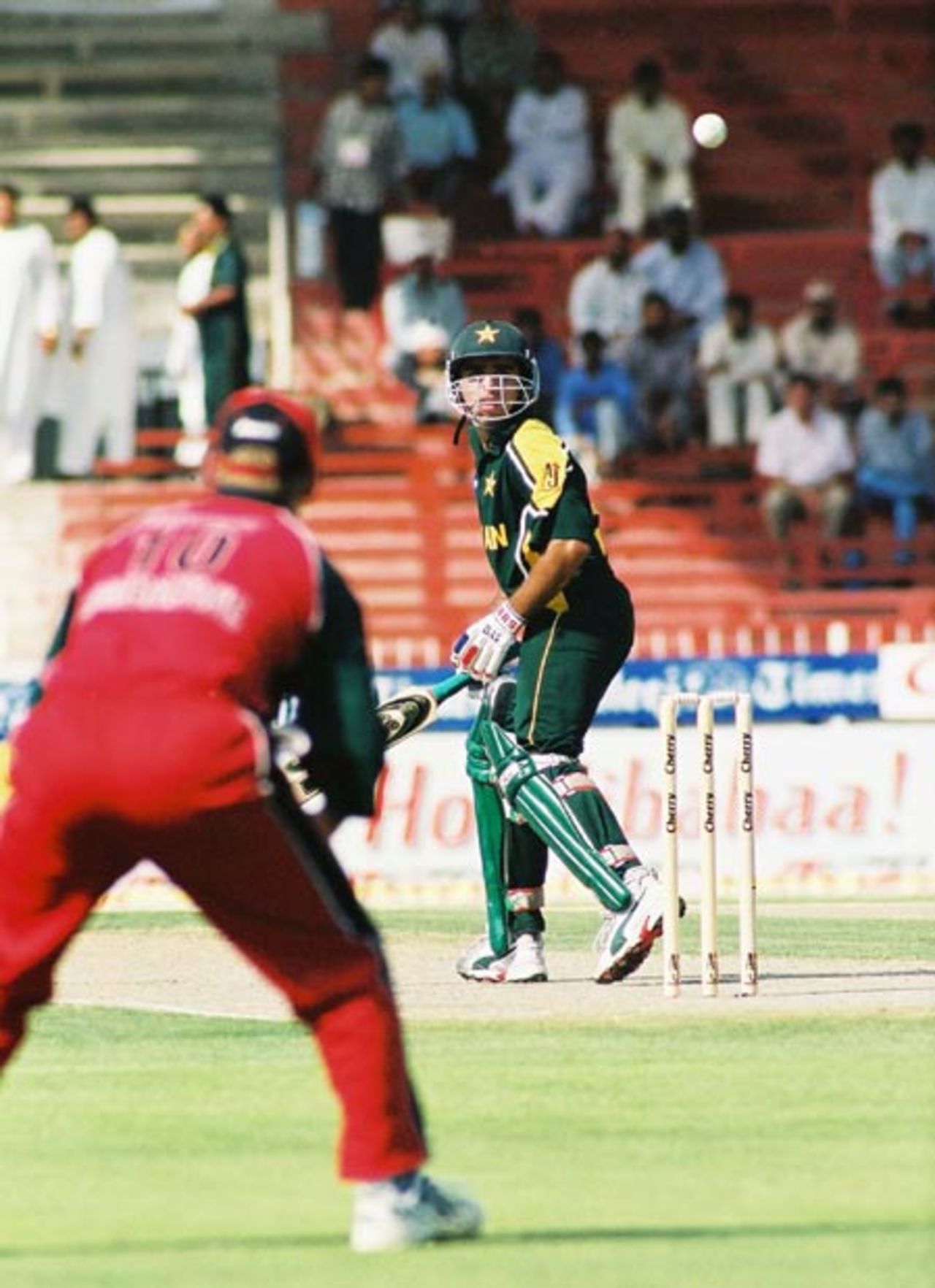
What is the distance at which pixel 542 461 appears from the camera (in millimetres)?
11570

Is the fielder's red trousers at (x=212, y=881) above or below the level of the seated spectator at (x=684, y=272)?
below

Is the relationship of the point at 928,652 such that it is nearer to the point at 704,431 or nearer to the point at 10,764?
the point at 704,431

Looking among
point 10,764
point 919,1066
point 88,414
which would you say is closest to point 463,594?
point 88,414

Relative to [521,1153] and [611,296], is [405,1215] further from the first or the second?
[611,296]

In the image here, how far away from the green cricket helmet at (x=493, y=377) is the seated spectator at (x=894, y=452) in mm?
11966

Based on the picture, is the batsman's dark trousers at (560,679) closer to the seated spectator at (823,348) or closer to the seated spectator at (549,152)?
the seated spectator at (823,348)

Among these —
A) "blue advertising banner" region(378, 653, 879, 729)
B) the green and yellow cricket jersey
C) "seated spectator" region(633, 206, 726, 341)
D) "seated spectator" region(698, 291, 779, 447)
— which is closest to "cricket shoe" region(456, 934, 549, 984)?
the green and yellow cricket jersey

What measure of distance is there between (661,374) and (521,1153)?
52.9 feet

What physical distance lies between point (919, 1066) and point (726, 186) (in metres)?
19.0

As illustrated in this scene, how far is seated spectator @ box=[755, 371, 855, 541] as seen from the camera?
23.3 m

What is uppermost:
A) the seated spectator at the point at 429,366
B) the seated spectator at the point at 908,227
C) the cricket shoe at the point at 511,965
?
the seated spectator at the point at 908,227

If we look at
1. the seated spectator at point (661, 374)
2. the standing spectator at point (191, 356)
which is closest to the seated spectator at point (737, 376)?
the seated spectator at point (661, 374)

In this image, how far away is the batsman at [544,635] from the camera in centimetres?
1154

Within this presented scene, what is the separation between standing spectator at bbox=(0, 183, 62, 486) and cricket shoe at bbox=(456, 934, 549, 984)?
12348 mm
